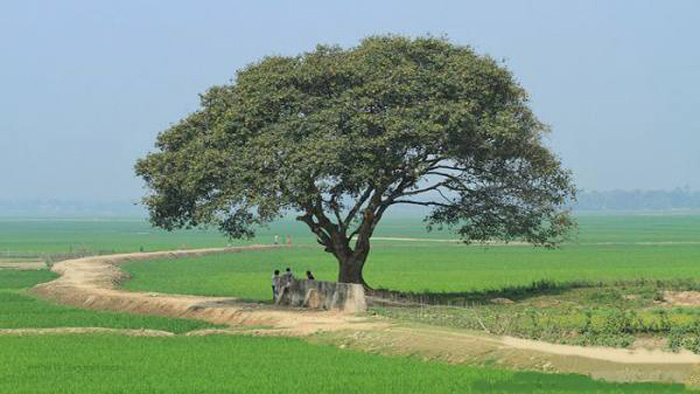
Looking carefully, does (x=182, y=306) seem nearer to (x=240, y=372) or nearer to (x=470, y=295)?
(x=470, y=295)

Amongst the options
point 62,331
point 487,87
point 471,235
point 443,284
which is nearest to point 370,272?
point 443,284

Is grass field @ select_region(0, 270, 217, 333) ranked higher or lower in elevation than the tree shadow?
lower

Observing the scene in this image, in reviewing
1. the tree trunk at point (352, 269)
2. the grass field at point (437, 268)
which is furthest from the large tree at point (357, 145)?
the grass field at point (437, 268)

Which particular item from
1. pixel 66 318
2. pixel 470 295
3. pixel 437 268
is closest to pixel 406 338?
pixel 66 318

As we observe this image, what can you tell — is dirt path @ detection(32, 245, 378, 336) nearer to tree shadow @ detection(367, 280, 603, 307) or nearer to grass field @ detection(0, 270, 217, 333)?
grass field @ detection(0, 270, 217, 333)

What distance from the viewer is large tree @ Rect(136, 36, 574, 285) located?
35.8 metres

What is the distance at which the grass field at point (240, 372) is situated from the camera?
1997 cm

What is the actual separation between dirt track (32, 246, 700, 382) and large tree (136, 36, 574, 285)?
302 cm

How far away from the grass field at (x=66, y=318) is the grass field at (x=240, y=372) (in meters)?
5.63

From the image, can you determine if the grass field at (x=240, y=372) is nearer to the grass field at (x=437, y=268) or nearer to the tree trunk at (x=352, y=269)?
the tree trunk at (x=352, y=269)

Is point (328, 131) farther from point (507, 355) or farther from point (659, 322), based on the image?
point (507, 355)

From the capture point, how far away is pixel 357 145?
35250 mm

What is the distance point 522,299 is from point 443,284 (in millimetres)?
10742

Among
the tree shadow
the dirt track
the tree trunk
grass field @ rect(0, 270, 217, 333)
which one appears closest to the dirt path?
the dirt track
